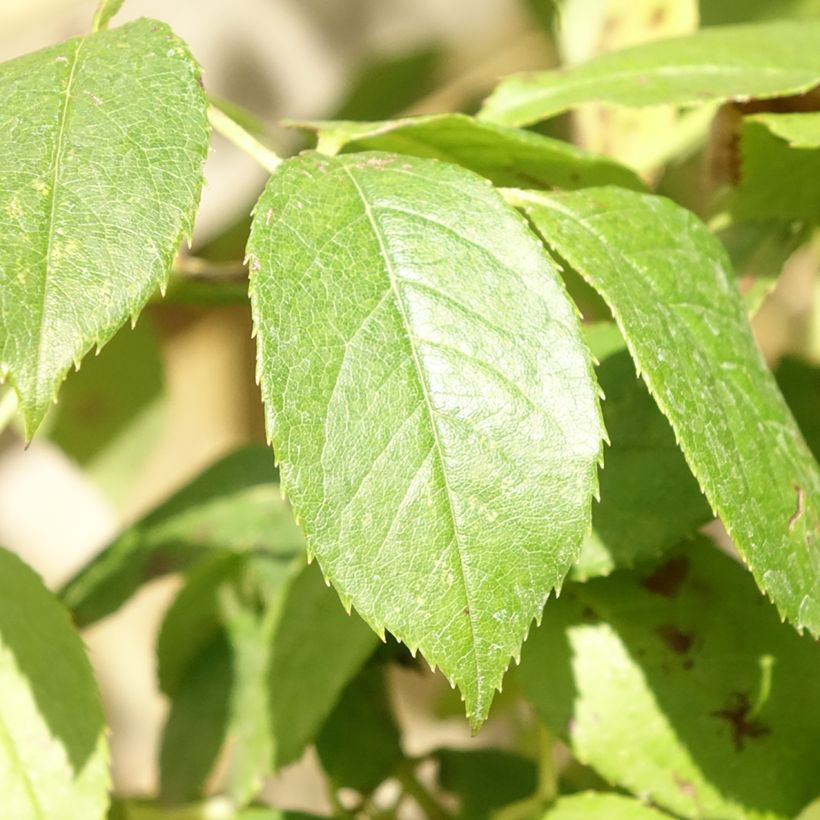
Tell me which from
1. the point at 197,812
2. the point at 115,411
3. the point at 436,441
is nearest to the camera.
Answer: the point at 436,441

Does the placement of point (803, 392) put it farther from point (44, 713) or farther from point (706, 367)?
point (44, 713)

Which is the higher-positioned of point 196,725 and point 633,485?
point 633,485

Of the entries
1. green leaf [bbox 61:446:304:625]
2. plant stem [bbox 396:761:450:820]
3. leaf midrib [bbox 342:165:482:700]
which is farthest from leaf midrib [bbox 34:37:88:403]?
plant stem [bbox 396:761:450:820]

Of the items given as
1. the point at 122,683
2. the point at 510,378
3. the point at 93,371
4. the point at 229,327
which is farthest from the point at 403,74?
the point at 122,683

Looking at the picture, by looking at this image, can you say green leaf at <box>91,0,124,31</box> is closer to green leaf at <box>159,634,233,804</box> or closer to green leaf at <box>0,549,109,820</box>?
green leaf at <box>0,549,109,820</box>

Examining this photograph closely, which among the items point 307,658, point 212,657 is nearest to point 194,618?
point 212,657

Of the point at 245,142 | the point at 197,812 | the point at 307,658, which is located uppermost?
the point at 245,142

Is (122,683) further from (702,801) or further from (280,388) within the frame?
(280,388)

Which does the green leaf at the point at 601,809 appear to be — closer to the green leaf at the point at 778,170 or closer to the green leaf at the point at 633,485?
the green leaf at the point at 633,485
